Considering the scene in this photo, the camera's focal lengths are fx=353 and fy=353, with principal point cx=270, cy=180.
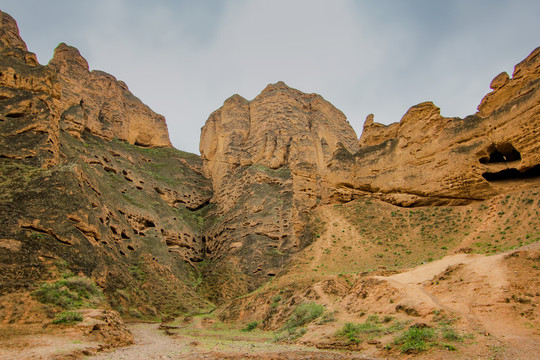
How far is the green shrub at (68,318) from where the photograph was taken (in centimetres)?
1343

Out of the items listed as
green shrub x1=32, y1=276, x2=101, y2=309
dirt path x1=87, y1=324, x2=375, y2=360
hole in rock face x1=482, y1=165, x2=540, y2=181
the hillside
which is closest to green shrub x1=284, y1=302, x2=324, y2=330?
the hillside

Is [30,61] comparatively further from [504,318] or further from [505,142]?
[505,142]

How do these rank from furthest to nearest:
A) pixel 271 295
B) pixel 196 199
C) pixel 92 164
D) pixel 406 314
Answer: pixel 196 199 → pixel 92 164 → pixel 271 295 → pixel 406 314

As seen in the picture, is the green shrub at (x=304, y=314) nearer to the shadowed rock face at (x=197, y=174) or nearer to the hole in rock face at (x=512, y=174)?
the shadowed rock face at (x=197, y=174)

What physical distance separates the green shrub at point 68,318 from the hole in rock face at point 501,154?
90.1ft

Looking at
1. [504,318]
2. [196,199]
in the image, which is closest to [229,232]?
[196,199]

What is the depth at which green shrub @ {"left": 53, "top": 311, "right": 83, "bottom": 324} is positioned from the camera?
13.4m

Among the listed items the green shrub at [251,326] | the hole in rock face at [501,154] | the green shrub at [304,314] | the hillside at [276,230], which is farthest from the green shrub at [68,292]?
the hole in rock face at [501,154]

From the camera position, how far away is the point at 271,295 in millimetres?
24609

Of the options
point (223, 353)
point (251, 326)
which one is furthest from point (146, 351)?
point (251, 326)

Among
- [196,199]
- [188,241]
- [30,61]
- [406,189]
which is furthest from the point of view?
[196,199]

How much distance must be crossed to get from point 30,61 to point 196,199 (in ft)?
98.6

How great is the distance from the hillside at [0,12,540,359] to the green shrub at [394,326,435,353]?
59 mm

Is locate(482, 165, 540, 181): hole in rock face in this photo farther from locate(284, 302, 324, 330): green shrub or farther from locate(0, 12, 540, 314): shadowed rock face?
locate(284, 302, 324, 330): green shrub
